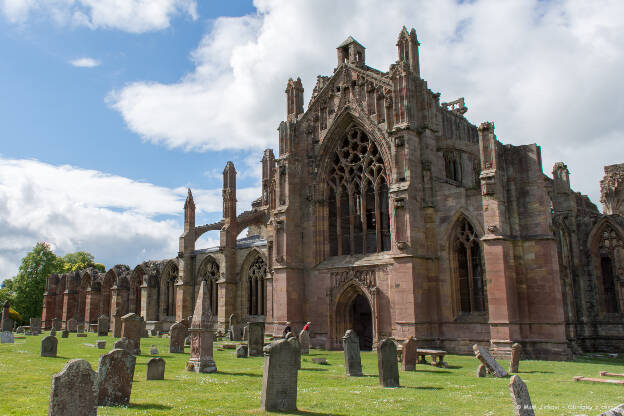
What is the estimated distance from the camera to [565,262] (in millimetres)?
26156

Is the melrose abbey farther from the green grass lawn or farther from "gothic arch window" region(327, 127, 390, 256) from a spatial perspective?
the green grass lawn

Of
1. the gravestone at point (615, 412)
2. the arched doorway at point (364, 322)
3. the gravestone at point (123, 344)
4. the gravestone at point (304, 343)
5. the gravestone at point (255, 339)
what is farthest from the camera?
the arched doorway at point (364, 322)

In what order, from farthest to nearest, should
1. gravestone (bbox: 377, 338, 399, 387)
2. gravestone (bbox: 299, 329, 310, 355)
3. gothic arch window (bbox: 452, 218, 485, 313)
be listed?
gothic arch window (bbox: 452, 218, 485, 313)
gravestone (bbox: 299, 329, 310, 355)
gravestone (bbox: 377, 338, 399, 387)

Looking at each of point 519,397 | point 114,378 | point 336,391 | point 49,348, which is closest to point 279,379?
point 336,391

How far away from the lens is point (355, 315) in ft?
→ 94.6

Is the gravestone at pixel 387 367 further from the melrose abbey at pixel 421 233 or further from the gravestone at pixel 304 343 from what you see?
the gravestone at pixel 304 343

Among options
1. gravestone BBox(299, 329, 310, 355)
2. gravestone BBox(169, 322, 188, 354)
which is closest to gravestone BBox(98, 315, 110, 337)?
gravestone BBox(169, 322, 188, 354)

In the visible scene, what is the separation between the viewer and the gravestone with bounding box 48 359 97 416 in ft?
24.2

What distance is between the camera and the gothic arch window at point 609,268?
26.5 meters

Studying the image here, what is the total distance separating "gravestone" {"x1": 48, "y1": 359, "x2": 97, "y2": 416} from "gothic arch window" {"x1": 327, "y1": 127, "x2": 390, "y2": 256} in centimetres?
2051

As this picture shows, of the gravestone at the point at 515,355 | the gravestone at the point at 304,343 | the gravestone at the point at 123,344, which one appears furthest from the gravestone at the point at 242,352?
the gravestone at the point at 515,355

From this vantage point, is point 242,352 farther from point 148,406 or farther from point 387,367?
point 148,406

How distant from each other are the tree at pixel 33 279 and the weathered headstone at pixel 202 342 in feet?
172

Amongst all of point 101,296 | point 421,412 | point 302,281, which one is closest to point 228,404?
point 421,412
